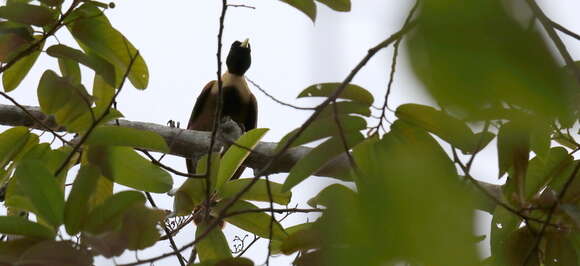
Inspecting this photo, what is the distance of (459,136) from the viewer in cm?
74

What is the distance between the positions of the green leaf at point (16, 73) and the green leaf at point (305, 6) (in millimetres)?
740

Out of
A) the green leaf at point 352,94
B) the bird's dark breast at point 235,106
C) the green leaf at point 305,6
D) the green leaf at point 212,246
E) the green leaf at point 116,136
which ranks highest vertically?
the green leaf at point 305,6

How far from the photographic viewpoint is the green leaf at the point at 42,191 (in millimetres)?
900

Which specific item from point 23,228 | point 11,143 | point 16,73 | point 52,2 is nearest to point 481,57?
point 23,228

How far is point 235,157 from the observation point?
1.36 m

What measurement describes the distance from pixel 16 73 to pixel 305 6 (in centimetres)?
85

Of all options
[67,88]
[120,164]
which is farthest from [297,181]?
[67,88]

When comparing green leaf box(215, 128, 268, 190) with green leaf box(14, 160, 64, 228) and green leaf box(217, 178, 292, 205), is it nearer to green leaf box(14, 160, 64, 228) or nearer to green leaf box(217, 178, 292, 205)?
green leaf box(217, 178, 292, 205)

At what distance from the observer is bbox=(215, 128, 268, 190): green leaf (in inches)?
52.9

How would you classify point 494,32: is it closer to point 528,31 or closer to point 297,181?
point 528,31

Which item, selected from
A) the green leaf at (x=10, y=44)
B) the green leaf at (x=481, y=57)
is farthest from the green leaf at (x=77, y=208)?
the green leaf at (x=481, y=57)

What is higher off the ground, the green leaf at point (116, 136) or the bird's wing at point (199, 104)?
the green leaf at point (116, 136)

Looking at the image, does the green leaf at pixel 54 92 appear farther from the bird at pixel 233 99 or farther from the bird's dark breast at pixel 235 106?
the bird's dark breast at pixel 235 106

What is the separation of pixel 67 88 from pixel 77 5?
0.70 ft
